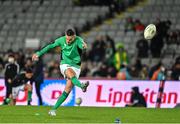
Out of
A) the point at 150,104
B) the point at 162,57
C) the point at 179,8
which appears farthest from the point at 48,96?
the point at 179,8

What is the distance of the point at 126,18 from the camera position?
3416 centimetres

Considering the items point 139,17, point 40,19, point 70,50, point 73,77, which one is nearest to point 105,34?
point 139,17

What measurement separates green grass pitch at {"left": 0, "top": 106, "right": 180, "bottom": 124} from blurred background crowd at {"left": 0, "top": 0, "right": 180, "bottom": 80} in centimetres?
745

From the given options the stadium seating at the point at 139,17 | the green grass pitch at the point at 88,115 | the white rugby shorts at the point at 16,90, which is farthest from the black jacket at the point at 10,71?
the stadium seating at the point at 139,17

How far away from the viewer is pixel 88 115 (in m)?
17.9

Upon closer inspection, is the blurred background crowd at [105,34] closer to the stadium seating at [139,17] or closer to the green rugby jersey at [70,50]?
the stadium seating at [139,17]

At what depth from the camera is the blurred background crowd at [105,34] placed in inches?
1140

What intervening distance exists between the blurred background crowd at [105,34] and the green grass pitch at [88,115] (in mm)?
7455

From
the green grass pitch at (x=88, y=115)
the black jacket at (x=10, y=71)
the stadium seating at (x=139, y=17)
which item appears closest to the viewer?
the green grass pitch at (x=88, y=115)

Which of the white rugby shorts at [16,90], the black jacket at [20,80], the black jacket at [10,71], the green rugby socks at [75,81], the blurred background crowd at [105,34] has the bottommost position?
the white rugby shorts at [16,90]

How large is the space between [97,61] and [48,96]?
4.85 meters

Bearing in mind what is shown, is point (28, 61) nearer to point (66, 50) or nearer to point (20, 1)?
point (66, 50)

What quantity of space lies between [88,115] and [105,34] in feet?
53.1

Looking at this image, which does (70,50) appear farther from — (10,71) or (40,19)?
(40,19)
